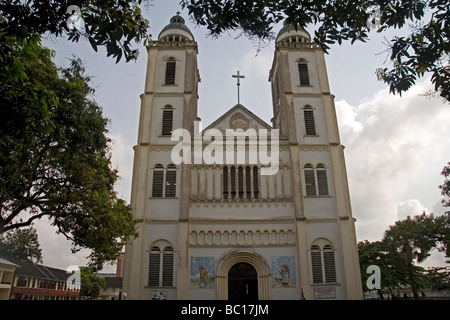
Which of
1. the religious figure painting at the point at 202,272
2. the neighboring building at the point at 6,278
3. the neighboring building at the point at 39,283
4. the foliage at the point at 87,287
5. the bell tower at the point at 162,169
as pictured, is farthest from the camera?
the foliage at the point at 87,287

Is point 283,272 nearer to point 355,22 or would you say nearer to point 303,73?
point 303,73

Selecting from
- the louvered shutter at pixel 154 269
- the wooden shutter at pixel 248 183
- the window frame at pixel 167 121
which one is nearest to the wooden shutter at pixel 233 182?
the wooden shutter at pixel 248 183

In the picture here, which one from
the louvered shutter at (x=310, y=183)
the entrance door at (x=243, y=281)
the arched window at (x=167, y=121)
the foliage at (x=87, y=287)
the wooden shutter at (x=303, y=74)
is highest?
the wooden shutter at (x=303, y=74)

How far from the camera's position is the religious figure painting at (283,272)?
1769cm

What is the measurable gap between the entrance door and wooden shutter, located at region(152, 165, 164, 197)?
5.62 metres

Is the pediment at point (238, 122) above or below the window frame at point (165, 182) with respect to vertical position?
above

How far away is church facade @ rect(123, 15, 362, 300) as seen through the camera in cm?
1780

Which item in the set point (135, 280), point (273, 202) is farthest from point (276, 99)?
point (135, 280)

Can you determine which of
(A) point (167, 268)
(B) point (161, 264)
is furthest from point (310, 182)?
(B) point (161, 264)

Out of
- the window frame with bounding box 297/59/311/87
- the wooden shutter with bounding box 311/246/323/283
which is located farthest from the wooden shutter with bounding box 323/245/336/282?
the window frame with bounding box 297/59/311/87

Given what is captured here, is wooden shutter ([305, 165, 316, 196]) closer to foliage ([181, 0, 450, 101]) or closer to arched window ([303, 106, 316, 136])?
arched window ([303, 106, 316, 136])

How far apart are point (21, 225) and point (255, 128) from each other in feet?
46.4

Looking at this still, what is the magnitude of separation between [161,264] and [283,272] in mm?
6098

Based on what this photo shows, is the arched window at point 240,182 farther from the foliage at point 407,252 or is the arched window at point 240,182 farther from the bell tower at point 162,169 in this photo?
the foliage at point 407,252
